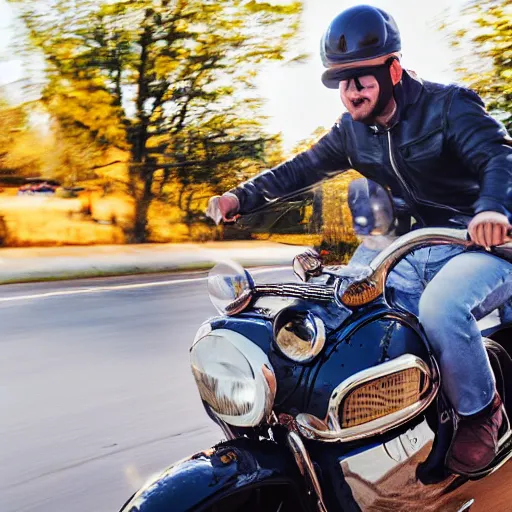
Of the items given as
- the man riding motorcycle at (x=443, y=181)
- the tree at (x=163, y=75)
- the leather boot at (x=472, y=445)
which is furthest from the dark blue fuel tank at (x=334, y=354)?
the tree at (x=163, y=75)

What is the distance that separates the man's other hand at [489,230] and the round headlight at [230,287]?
22.2 inches

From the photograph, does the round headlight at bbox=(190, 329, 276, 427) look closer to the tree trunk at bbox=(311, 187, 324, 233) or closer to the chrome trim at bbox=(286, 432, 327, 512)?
the chrome trim at bbox=(286, 432, 327, 512)

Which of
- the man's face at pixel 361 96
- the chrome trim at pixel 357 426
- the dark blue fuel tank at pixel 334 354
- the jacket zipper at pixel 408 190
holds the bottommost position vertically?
the chrome trim at pixel 357 426

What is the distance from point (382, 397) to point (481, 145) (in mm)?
703

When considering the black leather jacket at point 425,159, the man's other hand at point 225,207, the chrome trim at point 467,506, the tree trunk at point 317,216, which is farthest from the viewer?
the tree trunk at point 317,216

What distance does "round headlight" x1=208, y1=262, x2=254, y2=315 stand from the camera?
192 cm

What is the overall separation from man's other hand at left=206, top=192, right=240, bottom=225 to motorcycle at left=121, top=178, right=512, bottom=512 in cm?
35

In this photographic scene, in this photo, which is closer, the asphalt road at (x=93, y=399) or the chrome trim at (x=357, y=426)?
the chrome trim at (x=357, y=426)

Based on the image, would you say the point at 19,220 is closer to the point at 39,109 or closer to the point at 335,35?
the point at 39,109

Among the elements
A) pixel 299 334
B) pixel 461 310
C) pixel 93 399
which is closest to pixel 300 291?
pixel 299 334

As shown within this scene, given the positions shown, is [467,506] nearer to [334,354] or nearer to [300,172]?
[334,354]

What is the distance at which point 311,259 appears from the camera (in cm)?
208

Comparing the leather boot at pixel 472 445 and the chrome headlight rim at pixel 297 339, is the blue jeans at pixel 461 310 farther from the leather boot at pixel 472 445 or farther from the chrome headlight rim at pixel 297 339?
the chrome headlight rim at pixel 297 339

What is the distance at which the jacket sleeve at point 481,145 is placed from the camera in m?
1.89
